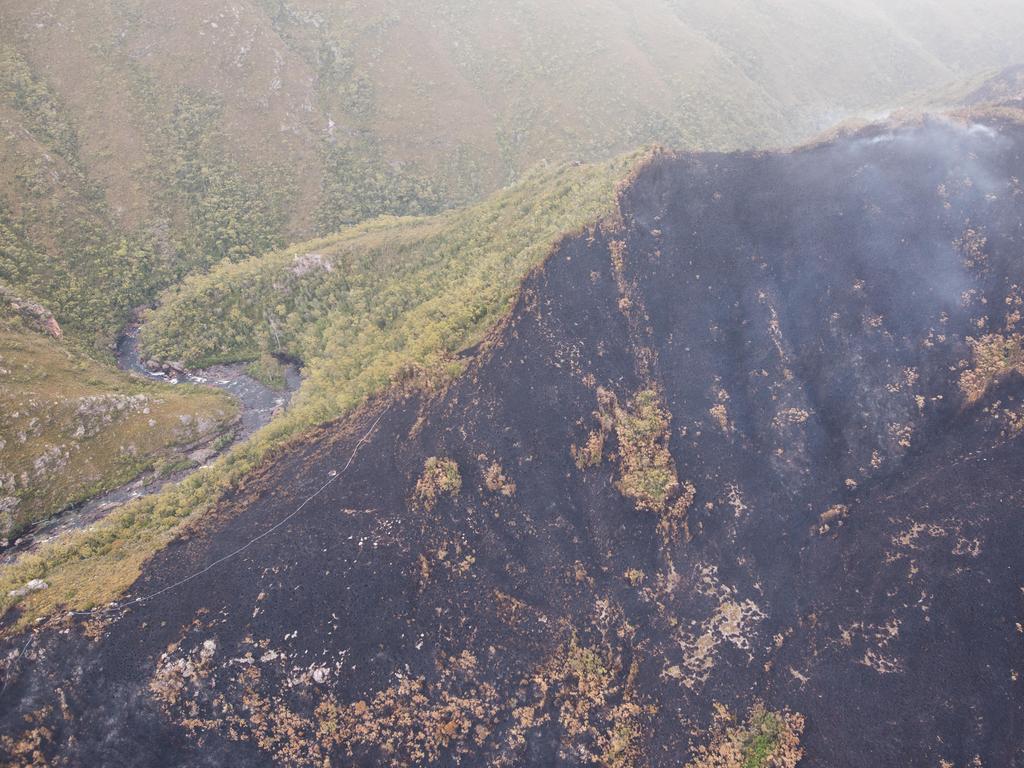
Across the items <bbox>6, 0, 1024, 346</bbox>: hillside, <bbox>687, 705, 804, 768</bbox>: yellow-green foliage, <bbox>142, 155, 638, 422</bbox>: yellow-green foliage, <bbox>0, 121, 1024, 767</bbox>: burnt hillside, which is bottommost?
<bbox>687, 705, 804, 768</bbox>: yellow-green foliage

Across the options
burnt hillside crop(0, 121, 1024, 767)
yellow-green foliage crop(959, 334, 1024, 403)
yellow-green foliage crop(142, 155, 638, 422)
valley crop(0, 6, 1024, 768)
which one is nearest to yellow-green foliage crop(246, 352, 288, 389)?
valley crop(0, 6, 1024, 768)

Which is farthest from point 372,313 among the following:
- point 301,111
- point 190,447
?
point 301,111

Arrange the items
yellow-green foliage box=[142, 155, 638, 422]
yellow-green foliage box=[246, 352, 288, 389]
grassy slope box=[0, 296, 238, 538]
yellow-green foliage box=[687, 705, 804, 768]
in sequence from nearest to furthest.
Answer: yellow-green foliage box=[687, 705, 804, 768], grassy slope box=[0, 296, 238, 538], yellow-green foliage box=[142, 155, 638, 422], yellow-green foliage box=[246, 352, 288, 389]

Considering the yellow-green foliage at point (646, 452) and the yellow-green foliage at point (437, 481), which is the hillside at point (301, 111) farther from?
A: the yellow-green foliage at point (646, 452)

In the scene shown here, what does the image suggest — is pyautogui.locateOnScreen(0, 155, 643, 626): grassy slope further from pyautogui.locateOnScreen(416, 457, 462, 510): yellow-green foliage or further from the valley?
pyautogui.locateOnScreen(416, 457, 462, 510): yellow-green foliage

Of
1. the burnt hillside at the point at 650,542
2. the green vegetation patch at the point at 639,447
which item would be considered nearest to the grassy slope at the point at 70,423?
the burnt hillside at the point at 650,542
